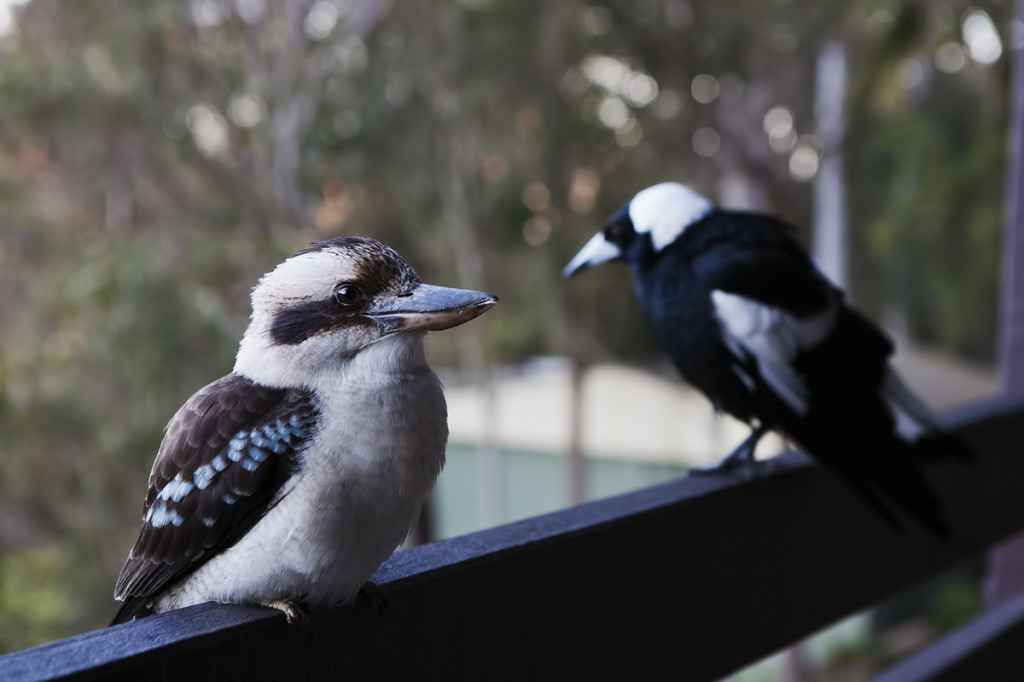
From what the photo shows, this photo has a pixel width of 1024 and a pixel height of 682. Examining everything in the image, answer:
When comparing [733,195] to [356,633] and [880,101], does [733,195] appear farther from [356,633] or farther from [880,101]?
[356,633]

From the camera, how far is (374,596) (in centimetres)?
61

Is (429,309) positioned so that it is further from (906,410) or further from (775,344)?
(906,410)

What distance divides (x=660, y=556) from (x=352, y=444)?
0.36m

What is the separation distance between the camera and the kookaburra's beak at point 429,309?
53 cm

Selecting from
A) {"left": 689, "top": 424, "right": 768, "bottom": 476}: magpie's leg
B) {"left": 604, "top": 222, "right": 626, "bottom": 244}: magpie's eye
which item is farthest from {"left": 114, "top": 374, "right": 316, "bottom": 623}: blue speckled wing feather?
{"left": 604, "top": 222, "right": 626, "bottom": 244}: magpie's eye

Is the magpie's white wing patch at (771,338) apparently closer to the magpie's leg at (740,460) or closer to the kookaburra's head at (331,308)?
the magpie's leg at (740,460)

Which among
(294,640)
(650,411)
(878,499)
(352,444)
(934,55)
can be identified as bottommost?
(650,411)

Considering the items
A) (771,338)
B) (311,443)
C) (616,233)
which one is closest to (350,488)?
(311,443)

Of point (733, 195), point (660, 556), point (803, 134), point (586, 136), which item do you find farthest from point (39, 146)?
point (660, 556)

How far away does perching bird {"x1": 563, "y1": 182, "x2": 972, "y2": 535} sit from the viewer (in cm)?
100

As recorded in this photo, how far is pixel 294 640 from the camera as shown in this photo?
57 centimetres

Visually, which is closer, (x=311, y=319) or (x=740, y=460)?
(x=311, y=319)

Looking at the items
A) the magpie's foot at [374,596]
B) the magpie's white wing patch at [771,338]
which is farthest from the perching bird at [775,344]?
the magpie's foot at [374,596]

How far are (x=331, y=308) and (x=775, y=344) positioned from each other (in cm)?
61
